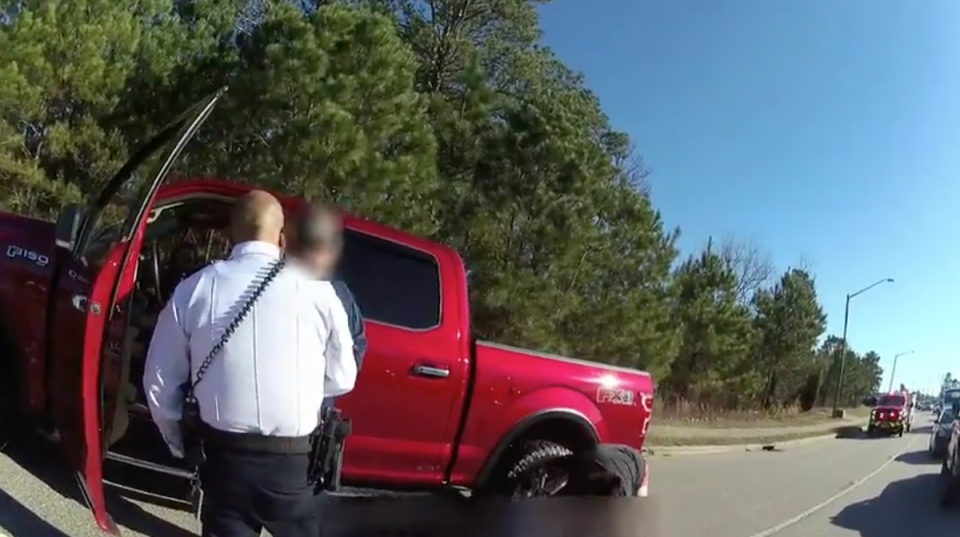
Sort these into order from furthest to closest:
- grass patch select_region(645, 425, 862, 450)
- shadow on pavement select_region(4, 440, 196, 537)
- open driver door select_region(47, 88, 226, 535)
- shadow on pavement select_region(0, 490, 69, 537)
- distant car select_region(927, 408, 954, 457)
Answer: distant car select_region(927, 408, 954, 457), grass patch select_region(645, 425, 862, 450), shadow on pavement select_region(4, 440, 196, 537), shadow on pavement select_region(0, 490, 69, 537), open driver door select_region(47, 88, 226, 535)

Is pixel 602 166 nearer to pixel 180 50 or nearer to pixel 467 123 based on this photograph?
pixel 467 123

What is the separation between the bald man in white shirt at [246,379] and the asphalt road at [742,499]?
2257 millimetres

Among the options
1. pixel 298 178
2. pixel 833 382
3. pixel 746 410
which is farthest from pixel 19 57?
pixel 833 382

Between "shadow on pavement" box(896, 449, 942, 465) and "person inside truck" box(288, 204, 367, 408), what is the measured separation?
20.4 m

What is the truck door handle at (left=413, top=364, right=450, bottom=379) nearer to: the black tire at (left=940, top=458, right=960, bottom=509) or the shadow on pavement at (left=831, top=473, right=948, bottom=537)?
the shadow on pavement at (left=831, top=473, right=948, bottom=537)

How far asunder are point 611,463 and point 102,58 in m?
12.1

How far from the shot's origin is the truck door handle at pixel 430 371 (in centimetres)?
523

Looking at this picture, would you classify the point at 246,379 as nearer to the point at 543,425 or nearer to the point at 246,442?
the point at 246,442

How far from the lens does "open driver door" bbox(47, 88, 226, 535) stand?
12.2ft

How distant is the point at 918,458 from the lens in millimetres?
22391

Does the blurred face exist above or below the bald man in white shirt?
above

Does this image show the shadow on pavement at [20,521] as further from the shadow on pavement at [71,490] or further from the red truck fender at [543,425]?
the red truck fender at [543,425]

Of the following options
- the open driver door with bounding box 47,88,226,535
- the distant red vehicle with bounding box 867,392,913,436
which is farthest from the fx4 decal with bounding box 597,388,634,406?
the distant red vehicle with bounding box 867,392,913,436

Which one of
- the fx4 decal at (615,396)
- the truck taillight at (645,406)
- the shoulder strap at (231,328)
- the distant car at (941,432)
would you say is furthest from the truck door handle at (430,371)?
the distant car at (941,432)
